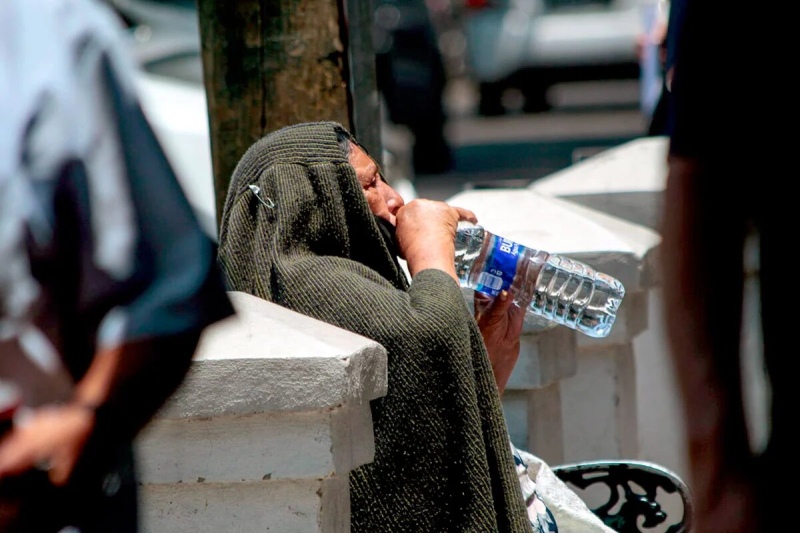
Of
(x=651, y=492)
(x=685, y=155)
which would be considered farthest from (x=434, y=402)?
(x=651, y=492)

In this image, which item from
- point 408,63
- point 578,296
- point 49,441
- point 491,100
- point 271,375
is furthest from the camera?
point 491,100

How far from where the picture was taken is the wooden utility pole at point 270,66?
322cm

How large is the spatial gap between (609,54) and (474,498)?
14.5 metres

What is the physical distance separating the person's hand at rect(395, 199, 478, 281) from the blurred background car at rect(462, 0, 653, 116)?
1326 centimetres

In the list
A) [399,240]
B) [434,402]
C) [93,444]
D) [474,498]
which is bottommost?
[474,498]

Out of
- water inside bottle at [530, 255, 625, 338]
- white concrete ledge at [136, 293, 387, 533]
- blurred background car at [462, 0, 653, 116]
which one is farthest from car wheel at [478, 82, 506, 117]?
white concrete ledge at [136, 293, 387, 533]

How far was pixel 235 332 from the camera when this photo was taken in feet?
7.30

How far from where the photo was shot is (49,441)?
1.28 meters

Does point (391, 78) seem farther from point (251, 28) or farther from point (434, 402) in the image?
point (434, 402)

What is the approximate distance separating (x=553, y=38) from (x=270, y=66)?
13533 millimetres

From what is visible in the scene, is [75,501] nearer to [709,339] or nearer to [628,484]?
[709,339]

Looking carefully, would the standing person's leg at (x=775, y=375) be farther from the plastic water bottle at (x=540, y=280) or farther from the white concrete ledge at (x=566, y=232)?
the white concrete ledge at (x=566, y=232)

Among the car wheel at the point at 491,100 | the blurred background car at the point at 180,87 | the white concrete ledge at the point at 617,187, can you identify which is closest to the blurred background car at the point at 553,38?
the car wheel at the point at 491,100

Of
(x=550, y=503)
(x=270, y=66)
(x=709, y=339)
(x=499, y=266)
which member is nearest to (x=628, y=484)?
(x=550, y=503)
